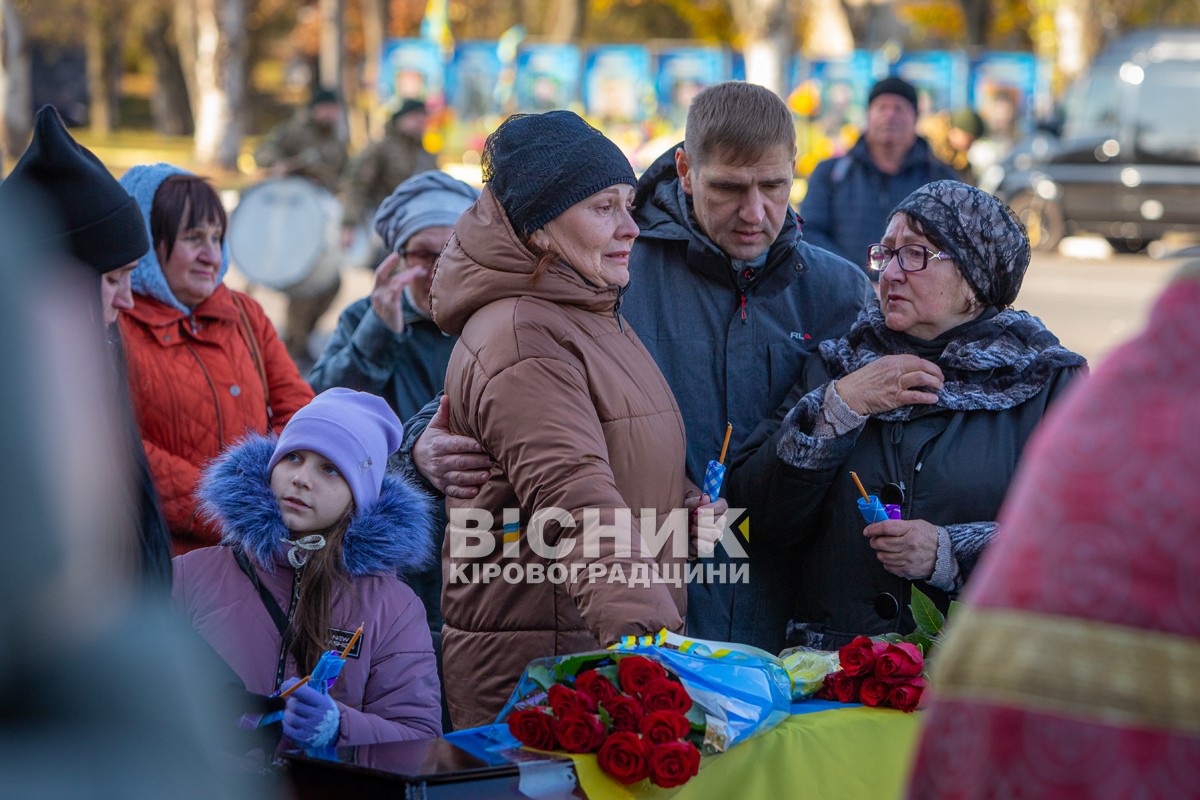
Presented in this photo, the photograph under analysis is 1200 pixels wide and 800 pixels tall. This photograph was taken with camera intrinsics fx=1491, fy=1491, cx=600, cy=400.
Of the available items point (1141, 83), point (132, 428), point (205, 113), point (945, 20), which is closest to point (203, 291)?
point (132, 428)

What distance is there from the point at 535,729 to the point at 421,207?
2.56 metres

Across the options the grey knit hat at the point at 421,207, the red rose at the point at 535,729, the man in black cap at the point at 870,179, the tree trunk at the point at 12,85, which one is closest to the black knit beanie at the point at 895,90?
the man in black cap at the point at 870,179

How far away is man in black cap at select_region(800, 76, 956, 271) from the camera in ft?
23.7

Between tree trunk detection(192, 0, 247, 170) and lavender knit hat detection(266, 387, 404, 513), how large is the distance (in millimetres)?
25411

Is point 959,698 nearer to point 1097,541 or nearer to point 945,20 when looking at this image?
point 1097,541

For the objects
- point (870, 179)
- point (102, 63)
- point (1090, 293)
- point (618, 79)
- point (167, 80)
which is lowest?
point (1090, 293)

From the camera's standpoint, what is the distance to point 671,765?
2498 mm

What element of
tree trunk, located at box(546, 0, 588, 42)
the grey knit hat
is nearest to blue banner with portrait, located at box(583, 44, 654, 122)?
tree trunk, located at box(546, 0, 588, 42)

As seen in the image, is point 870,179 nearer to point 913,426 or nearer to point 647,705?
point 913,426

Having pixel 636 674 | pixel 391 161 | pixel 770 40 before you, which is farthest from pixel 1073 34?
pixel 636 674

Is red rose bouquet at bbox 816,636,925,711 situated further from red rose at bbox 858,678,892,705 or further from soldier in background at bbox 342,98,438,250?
soldier in background at bbox 342,98,438,250

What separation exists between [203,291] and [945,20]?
134ft

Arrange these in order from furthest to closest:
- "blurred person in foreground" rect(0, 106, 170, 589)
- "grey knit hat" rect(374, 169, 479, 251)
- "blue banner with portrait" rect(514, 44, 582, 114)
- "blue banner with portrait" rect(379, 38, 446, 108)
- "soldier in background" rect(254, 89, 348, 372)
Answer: "blue banner with portrait" rect(514, 44, 582, 114)
"blue banner with portrait" rect(379, 38, 446, 108)
"soldier in background" rect(254, 89, 348, 372)
"grey knit hat" rect(374, 169, 479, 251)
"blurred person in foreground" rect(0, 106, 170, 589)

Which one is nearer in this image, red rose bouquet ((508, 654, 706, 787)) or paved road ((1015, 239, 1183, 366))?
red rose bouquet ((508, 654, 706, 787))
